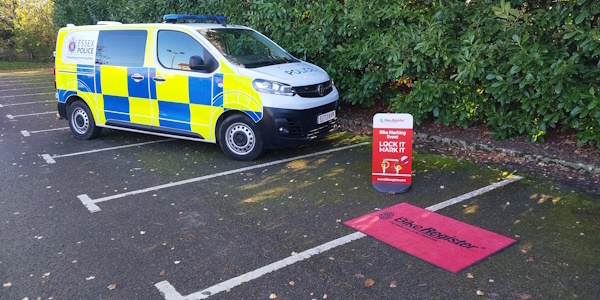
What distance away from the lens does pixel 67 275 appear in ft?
12.6

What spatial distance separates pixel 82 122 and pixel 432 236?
658 cm

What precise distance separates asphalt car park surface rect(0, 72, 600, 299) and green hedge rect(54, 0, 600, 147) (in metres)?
1.05

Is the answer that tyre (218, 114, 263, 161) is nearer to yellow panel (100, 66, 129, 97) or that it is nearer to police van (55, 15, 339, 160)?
police van (55, 15, 339, 160)

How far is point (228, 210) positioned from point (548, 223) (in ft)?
10.3

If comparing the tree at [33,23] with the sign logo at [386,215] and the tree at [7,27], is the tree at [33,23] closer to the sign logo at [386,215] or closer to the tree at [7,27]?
the tree at [7,27]

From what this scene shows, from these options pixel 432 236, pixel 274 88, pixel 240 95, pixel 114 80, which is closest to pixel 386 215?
pixel 432 236

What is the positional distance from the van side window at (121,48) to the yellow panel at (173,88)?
534 mm

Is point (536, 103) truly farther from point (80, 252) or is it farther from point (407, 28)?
point (80, 252)

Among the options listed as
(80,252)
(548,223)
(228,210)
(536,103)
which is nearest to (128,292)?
(80,252)

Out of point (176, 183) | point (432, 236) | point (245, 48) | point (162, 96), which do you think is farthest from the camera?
point (245, 48)

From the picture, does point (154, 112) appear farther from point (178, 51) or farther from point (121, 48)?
point (121, 48)

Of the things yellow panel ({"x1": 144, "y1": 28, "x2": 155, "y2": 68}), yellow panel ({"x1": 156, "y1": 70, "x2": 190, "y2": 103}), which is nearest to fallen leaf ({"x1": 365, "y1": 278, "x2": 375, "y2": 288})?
yellow panel ({"x1": 156, "y1": 70, "x2": 190, "y2": 103})

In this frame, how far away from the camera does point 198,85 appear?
6898mm

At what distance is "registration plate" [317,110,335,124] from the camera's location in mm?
6865
